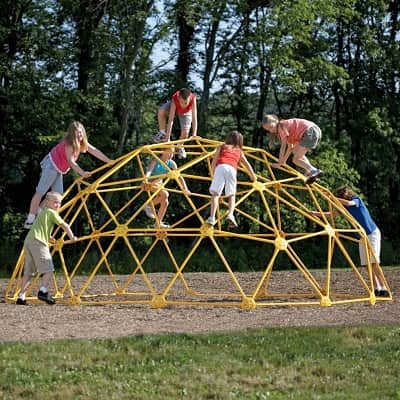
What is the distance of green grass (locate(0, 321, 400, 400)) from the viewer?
7.39 meters

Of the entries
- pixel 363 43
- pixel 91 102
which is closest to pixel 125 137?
pixel 91 102

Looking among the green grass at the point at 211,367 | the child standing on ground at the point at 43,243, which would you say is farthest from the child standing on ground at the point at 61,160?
the green grass at the point at 211,367

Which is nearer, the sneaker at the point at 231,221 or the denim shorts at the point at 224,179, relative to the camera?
the sneaker at the point at 231,221

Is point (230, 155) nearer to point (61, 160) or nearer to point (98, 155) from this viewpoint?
point (98, 155)

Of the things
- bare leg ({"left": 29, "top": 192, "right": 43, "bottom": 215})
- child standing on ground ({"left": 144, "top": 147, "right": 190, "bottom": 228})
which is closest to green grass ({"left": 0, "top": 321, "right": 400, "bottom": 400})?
bare leg ({"left": 29, "top": 192, "right": 43, "bottom": 215})

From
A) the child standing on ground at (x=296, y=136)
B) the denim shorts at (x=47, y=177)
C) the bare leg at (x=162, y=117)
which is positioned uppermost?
the bare leg at (x=162, y=117)

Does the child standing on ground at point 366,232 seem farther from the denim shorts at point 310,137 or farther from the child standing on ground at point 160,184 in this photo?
the child standing on ground at point 160,184

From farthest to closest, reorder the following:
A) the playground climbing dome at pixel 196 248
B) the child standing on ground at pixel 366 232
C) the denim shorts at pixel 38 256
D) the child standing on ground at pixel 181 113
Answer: the playground climbing dome at pixel 196 248 < the child standing on ground at pixel 181 113 < the child standing on ground at pixel 366 232 < the denim shorts at pixel 38 256

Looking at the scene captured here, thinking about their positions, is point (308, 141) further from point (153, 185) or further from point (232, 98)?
point (232, 98)

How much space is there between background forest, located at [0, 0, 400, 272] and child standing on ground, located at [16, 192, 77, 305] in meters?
9.59

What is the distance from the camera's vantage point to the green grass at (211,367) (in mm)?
7386

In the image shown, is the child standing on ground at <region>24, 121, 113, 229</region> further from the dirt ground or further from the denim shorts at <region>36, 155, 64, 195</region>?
the dirt ground

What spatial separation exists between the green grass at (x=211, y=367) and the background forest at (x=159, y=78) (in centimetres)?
1282

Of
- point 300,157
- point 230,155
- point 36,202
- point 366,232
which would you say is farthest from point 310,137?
point 36,202
